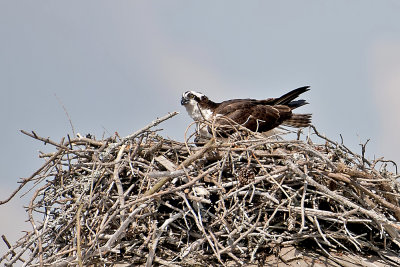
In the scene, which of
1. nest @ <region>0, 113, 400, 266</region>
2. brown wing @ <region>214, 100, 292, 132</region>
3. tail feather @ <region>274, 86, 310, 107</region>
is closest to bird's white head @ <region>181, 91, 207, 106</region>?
brown wing @ <region>214, 100, 292, 132</region>

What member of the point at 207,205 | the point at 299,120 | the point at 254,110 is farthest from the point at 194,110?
the point at 207,205

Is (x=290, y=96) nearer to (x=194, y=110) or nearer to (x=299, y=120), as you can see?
(x=299, y=120)

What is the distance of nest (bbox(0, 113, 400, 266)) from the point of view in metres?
5.63

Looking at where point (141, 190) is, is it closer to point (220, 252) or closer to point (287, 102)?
point (220, 252)

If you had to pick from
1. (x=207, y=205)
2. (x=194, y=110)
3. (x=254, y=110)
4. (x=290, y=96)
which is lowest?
(x=207, y=205)

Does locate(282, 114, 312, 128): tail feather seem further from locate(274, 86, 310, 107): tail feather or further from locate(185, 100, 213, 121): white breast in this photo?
locate(185, 100, 213, 121): white breast

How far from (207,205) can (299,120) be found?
10.7 feet

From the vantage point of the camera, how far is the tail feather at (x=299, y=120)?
884cm

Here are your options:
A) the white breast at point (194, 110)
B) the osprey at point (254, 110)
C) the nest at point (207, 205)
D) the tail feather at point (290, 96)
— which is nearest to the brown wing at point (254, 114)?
the osprey at point (254, 110)

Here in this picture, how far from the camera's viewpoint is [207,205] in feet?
20.0

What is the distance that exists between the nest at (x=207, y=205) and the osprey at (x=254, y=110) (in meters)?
1.85

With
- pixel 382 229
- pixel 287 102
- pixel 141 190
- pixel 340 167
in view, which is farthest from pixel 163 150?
pixel 287 102

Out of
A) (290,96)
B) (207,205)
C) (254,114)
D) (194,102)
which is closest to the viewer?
(207,205)

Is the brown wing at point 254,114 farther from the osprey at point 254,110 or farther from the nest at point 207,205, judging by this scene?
the nest at point 207,205
